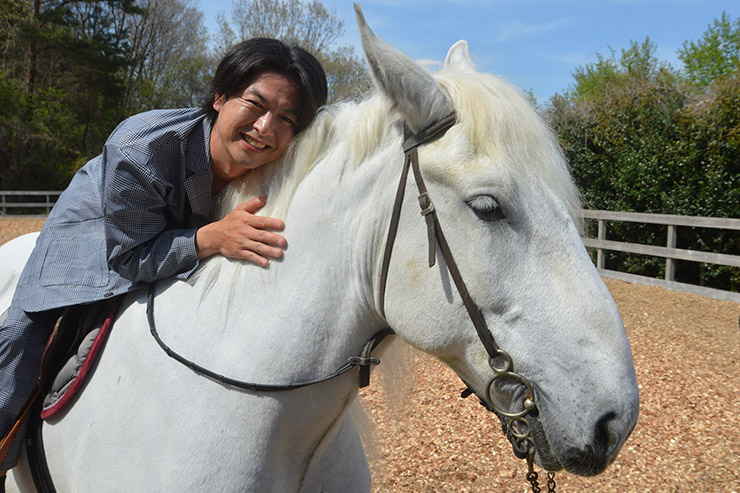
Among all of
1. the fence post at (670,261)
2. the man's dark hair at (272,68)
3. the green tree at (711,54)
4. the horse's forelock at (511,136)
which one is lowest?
the fence post at (670,261)

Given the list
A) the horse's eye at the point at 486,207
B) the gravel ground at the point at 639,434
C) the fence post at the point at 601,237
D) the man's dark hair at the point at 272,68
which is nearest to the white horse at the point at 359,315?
the horse's eye at the point at 486,207

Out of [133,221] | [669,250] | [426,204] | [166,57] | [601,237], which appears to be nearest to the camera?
[426,204]

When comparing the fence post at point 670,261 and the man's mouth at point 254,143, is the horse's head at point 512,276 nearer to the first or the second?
the man's mouth at point 254,143

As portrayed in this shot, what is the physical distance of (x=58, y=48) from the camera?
72.5 feet

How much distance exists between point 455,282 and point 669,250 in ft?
29.8

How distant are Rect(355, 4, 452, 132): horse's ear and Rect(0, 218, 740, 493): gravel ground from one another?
3.21ft

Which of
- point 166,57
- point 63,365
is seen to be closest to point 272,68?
point 63,365

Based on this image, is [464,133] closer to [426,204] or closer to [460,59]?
[426,204]

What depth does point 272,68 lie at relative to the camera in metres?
1.67

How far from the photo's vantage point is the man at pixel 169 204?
1573mm

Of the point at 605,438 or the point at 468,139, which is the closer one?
the point at 605,438

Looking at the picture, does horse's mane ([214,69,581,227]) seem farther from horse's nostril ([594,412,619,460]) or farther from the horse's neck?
horse's nostril ([594,412,619,460])

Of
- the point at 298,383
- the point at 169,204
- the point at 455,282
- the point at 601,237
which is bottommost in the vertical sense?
the point at 601,237

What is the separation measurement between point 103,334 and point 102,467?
1.34 feet
